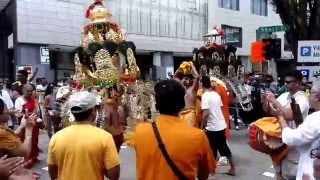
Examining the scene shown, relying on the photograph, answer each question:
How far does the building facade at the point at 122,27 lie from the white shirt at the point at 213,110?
16.5 m

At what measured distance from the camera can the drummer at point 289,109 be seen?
15.6ft

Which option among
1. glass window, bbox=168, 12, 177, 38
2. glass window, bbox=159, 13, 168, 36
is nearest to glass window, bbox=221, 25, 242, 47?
glass window, bbox=168, 12, 177, 38

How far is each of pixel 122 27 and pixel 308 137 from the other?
26.6 meters

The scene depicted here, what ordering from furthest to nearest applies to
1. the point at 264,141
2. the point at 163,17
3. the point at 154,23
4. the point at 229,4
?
1. the point at 229,4
2. the point at 163,17
3. the point at 154,23
4. the point at 264,141

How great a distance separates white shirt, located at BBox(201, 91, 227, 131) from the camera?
26.8ft

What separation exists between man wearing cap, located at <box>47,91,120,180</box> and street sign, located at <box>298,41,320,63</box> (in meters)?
8.86

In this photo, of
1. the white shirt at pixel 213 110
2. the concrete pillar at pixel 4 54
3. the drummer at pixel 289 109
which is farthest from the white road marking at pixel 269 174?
the concrete pillar at pixel 4 54

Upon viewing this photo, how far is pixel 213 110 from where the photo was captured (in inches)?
323

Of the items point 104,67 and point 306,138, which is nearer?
point 306,138

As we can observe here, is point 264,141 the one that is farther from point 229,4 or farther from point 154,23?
point 229,4

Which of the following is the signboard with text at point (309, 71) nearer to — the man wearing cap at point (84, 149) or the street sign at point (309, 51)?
the street sign at point (309, 51)

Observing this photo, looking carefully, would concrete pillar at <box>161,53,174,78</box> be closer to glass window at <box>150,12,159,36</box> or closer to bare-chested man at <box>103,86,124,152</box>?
glass window at <box>150,12,159,36</box>

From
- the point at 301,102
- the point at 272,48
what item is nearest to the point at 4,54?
the point at 272,48

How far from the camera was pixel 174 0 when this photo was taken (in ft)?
111
